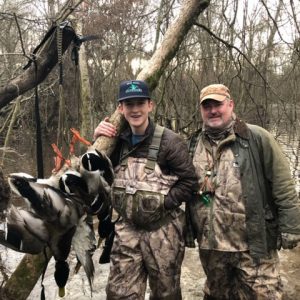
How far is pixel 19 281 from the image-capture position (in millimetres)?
3889

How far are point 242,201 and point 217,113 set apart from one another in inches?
31.4

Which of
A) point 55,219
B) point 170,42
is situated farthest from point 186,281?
point 55,219

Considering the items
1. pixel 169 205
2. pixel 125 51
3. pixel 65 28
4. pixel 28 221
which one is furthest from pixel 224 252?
pixel 125 51

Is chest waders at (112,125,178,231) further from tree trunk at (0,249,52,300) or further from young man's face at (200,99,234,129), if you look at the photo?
tree trunk at (0,249,52,300)

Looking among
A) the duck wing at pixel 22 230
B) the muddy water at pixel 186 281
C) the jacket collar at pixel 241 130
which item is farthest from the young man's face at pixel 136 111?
the muddy water at pixel 186 281

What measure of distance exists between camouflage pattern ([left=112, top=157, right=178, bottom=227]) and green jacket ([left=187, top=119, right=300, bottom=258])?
2.16 ft

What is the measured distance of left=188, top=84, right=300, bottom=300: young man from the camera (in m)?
3.47

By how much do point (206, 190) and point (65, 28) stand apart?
1.80 m

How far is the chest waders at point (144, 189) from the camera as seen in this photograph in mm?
3342

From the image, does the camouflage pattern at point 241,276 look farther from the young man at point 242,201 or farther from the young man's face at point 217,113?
the young man's face at point 217,113

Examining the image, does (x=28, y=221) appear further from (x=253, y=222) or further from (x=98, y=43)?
(x=98, y=43)

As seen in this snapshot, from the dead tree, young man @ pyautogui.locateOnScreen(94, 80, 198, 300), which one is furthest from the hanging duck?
the dead tree

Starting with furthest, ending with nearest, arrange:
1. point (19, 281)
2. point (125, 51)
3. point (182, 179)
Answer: point (125, 51)
point (19, 281)
point (182, 179)

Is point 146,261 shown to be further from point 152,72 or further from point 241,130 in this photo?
point 152,72
